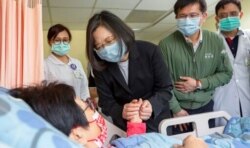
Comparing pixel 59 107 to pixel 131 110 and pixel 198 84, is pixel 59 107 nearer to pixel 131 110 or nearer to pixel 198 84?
pixel 131 110

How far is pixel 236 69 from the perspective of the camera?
2.01m

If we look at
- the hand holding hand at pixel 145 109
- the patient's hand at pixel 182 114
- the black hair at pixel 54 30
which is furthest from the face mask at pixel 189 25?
the black hair at pixel 54 30

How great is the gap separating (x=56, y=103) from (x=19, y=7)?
778mm

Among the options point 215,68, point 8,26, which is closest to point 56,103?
point 8,26

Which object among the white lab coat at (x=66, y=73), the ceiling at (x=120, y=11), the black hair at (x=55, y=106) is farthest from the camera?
the ceiling at (x=120, y=11)

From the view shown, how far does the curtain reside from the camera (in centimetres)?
122

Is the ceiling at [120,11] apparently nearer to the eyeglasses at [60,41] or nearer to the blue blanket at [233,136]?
the eyeglasses at [60,41]

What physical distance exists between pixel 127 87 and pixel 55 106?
30.5 inches

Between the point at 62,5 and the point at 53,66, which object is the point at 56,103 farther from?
the point at 62,5

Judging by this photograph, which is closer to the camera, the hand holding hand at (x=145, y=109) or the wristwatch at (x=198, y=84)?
the hand holding hand at (x=145, y=109)

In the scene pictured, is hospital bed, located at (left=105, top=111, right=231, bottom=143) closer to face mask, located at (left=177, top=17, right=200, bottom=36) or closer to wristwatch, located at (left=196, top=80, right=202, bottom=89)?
wristwatch, located at (left=196, top=80, right=202, bottom=89)

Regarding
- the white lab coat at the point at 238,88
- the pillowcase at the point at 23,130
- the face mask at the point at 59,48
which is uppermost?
the face mask at the point at 59,48

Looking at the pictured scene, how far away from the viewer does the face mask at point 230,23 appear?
2.00 meters

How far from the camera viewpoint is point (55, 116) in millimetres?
640
